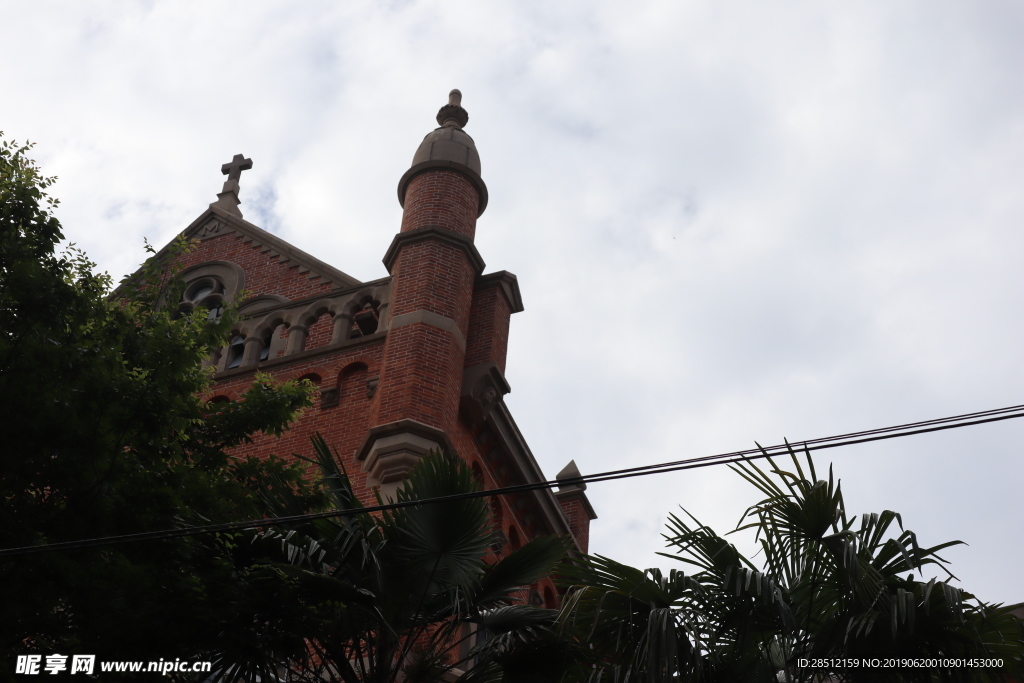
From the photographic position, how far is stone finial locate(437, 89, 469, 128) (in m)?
20.5

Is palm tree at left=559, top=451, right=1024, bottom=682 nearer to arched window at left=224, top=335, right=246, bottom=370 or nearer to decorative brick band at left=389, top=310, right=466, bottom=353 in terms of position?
decorative brick band at left=389, top=310, right=466, bottom=353

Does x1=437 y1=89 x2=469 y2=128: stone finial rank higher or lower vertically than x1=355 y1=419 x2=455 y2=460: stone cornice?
higher

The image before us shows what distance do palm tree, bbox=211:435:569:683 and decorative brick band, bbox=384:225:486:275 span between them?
7694 millimetres

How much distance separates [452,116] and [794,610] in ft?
42.5

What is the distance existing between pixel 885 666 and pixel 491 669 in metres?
3.18

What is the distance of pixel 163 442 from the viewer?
33.7 feet

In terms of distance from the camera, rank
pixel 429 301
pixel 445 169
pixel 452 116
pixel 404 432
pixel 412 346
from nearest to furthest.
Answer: pixel 404 432 → pixel 412 346 → pixel 429 301 → pixel 445 169 → pixel 452 116

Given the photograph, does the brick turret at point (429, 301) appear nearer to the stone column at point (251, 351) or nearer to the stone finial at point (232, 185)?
the stone column at point (251, 351)

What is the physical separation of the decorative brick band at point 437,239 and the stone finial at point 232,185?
669cm

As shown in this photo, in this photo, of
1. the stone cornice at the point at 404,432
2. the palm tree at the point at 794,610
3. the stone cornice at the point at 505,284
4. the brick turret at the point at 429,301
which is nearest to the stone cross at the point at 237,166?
the brick turret at the point at 429,301

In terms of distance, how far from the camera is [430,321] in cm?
1683

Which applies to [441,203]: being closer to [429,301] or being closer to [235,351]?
[429,301]

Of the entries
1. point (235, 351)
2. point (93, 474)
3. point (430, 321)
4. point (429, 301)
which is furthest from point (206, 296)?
point (93, 474)

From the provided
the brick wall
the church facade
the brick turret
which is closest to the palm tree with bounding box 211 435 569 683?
the church facade
